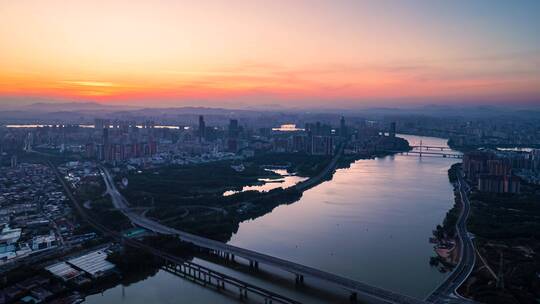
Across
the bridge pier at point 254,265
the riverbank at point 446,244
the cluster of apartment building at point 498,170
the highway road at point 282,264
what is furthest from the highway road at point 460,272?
the cluster of apartment building at point 498,170

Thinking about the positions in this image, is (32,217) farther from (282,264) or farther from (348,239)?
(348,239)

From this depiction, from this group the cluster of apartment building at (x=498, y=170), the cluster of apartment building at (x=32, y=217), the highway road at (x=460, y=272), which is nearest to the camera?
the highway road at (x=460, y=272)

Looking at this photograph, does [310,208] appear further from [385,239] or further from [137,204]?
[137,204]

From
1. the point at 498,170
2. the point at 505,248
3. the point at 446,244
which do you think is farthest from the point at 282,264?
the point at 498,170

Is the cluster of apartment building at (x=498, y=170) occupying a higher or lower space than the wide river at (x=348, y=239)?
higher

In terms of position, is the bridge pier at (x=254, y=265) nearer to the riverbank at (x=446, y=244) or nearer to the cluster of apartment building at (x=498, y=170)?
the riverbank at (x=446, y=244)

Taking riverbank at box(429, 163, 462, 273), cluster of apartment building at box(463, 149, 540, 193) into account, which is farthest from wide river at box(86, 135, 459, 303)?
cluster of apartment building at box(463, 149, 540, 193)
